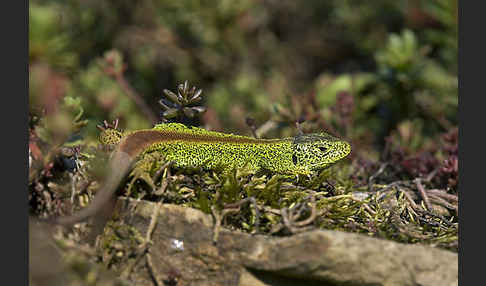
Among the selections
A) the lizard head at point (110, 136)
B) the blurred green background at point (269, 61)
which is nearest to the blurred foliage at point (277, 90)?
the blurred green background at point (269, 61)

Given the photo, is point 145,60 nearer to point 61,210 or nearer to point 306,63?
point 306,63

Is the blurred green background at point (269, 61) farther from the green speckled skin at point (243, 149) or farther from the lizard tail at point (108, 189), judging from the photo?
the lizard tail at point (108, 189)

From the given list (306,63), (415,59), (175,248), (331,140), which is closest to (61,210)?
(175,248)

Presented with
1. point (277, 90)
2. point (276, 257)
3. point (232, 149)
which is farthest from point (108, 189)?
point (277, 90)

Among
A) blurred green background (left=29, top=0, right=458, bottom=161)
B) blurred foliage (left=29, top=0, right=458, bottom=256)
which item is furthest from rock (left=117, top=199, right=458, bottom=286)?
blurred green background (left=29, top=0, right=458, bottom=161)

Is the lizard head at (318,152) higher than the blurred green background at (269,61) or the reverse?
the reverse

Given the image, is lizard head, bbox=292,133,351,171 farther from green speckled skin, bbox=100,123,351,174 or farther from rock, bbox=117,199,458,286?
rock, bbox=117,199,458,286
